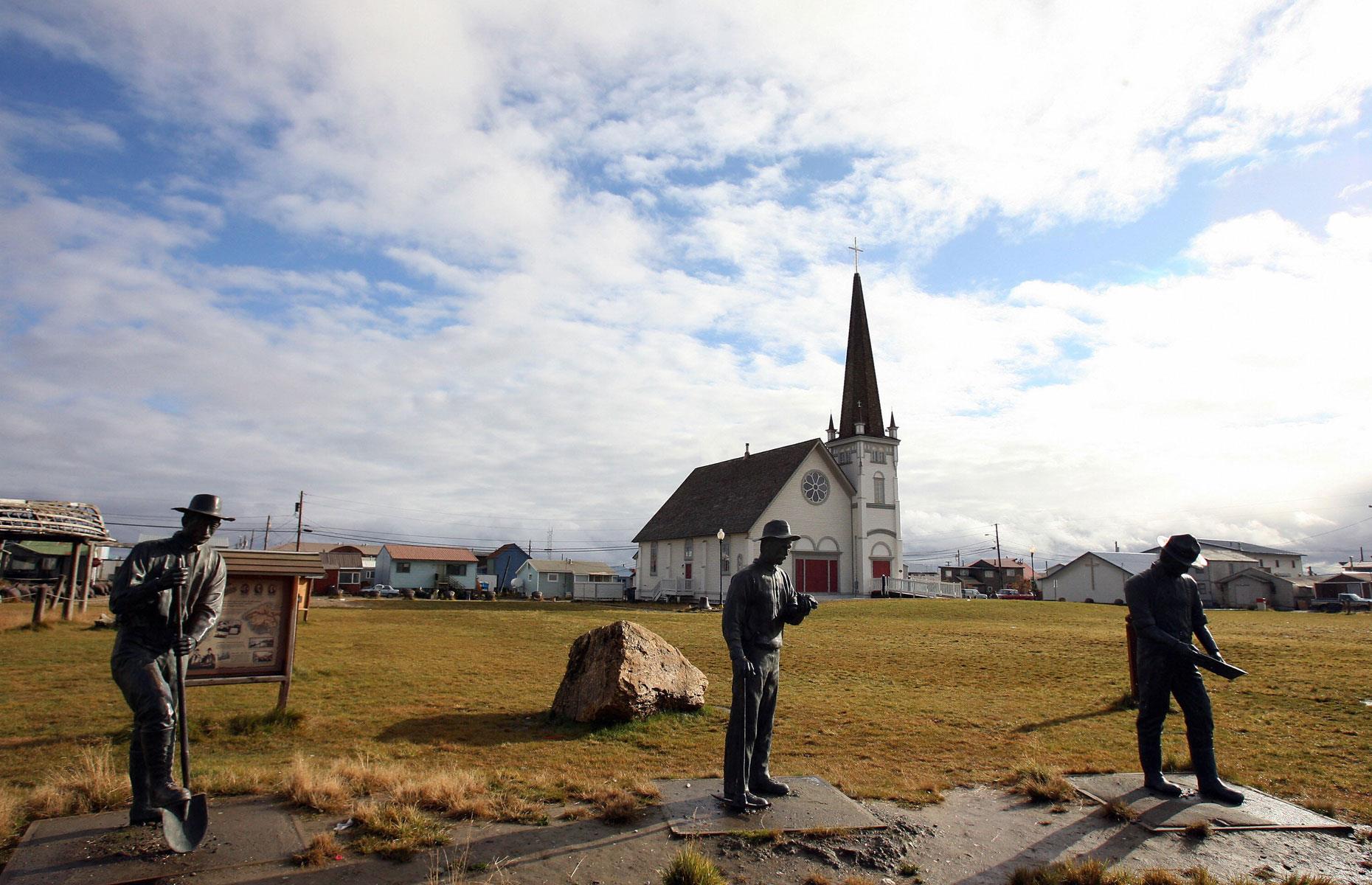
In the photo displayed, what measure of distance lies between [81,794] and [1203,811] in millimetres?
7906

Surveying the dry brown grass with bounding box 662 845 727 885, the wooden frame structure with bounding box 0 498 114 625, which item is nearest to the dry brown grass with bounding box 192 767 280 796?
the dry brown grass with bounding box 662 845 727 885

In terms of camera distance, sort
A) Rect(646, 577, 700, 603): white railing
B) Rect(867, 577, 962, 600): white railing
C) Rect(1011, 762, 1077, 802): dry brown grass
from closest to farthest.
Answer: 1. Rect(1011, 762, 1077, 802): dry brown grass
2. Rect(867, 577, 962, 600): white railing
3. Rect(646, 577, 700, 603): white railing

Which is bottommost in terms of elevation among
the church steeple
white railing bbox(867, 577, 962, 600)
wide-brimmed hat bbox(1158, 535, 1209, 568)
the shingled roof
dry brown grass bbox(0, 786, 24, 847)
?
dry brown grass bbox(0, 786, 24, 847)

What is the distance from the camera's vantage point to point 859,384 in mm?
55094

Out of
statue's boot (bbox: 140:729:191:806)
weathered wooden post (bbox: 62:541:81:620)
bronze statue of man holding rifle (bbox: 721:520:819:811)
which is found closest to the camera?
statue's boot (bbox: 140:729:191:806)

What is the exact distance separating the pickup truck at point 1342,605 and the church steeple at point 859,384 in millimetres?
31585

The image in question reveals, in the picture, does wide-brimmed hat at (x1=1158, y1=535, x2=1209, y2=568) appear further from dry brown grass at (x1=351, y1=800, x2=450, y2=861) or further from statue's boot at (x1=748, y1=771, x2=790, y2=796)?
dry brown grass at (x1=351, y1=800, x2=450, y2=861)

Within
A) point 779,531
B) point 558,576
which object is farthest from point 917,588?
point 779,531

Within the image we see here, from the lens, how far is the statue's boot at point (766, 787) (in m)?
6.09

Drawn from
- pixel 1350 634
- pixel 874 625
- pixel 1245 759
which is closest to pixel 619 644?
pixel 1245 759

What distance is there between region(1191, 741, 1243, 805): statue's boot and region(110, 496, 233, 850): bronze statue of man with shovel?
696 centimetres

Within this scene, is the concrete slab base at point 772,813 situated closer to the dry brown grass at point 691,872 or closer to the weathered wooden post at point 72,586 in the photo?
the dry brown grass at point 691,872

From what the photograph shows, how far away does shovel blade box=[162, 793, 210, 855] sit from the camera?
4.68 metres

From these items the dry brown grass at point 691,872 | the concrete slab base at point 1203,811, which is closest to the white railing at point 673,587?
the concrete slab base at point 1203,811
